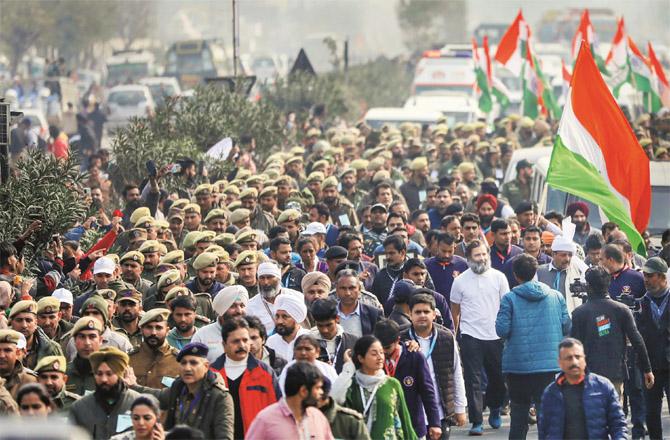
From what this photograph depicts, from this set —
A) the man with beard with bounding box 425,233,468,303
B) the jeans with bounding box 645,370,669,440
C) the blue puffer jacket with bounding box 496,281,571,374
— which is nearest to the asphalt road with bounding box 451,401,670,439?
the jeans with bounding box 645,370,669,440

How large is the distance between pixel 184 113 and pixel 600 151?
38.5 feet

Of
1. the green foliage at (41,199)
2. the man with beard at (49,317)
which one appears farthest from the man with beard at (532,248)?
the man with beard at (49,317)

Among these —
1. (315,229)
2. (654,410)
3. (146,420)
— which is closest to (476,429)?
(654,410)

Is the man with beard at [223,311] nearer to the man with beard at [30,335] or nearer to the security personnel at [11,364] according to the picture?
the man with beard at [30,335]

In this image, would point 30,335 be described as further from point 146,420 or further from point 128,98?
point 128,98

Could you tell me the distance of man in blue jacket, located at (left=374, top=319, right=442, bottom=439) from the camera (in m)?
9.98

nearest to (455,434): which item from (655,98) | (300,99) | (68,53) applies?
(655,98)

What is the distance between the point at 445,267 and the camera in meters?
13.9

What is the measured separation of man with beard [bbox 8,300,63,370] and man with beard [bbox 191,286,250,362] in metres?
0.82

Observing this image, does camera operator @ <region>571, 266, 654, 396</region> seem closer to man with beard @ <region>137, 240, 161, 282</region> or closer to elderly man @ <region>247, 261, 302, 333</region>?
elderly man @ <region>247, 261, 302, 333</region>

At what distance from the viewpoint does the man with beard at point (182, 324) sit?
421 inches

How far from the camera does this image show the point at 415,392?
10.0m

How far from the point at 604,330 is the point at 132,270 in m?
3.41

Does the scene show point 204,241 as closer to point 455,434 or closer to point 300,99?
point 455,434
